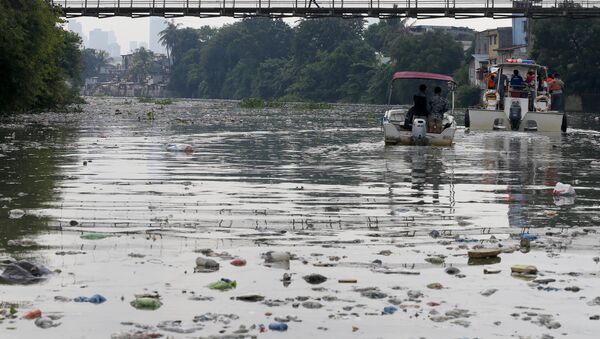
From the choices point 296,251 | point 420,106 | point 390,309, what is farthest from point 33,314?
point 420,106

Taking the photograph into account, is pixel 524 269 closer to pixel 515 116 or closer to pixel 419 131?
pixel 419 131

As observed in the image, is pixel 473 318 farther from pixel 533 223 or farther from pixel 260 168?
pixel 260 168

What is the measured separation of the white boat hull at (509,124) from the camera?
125ft

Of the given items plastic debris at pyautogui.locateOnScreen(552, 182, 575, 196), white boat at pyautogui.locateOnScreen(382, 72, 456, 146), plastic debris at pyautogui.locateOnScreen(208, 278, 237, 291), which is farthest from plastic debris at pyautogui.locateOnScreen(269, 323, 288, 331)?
white boat at pyautogui.locateOnScreen(382, 72, 456, 146)

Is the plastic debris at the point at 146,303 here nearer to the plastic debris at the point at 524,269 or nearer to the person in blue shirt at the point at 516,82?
the plastic debris at the point at 524,269

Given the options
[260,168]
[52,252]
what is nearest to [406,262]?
[52,252]

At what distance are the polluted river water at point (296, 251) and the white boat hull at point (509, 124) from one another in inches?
662

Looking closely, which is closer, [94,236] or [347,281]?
[347,281]

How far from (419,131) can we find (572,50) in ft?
213

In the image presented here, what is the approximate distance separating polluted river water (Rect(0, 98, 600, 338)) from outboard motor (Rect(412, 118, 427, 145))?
663 cm

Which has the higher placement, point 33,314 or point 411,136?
point 411,136

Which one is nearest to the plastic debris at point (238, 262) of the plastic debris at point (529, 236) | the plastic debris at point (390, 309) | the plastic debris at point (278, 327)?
the plastic debris at point (390, 309)

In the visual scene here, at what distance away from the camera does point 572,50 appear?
89.8 metres

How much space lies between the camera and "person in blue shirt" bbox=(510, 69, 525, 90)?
38.8m
